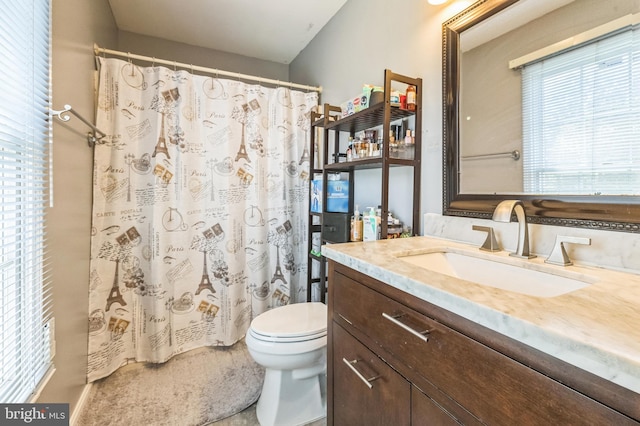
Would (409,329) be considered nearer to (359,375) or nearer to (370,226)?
(359,375)

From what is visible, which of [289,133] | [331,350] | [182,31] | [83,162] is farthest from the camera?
[182,31]

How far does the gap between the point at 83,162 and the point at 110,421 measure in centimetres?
127

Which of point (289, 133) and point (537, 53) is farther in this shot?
point (289, 133)

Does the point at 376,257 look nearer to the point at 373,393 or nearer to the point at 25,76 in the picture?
the point at 373,393

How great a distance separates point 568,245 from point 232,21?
2.49m

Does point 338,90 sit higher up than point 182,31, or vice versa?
point 182,31

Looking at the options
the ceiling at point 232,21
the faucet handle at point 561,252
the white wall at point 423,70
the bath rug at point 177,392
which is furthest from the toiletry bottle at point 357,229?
the ceiling at point 232,21

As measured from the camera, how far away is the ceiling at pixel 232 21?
1996mm

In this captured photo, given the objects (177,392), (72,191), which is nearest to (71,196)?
(72,191)

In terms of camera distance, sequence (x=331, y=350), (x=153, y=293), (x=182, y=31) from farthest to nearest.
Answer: (x=182, y=31)
(x=153, y=293)
(x=331, y=350)

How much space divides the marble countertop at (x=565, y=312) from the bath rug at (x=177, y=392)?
1.23m

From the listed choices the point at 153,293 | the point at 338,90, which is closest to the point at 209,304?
the point at 153,293

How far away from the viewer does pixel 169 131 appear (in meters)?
1.87

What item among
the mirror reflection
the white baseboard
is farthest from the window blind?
the white baseboard
